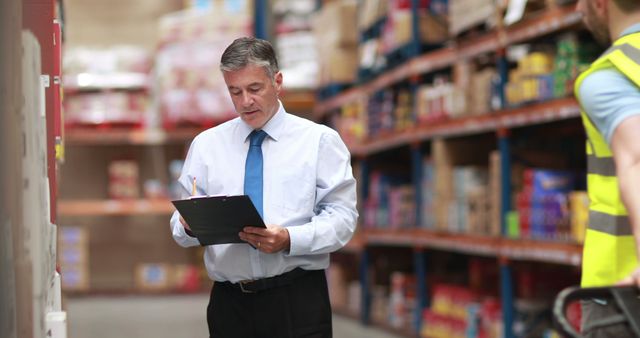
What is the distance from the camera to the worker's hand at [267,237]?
2.98m

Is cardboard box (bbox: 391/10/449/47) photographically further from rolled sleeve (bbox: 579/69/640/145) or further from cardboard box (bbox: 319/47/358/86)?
rolled sleeve (bbox: 579/69/640/145)

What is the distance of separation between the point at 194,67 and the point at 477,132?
4467mm

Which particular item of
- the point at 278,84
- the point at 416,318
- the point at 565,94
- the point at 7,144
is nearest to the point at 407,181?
the point at 416,318

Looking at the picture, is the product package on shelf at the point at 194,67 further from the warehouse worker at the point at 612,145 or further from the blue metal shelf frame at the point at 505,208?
the warehouse worker at the point at 612,145

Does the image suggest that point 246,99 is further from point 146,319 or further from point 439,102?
point 146,319

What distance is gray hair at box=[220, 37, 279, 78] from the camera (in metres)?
3.04

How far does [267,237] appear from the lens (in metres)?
2.99

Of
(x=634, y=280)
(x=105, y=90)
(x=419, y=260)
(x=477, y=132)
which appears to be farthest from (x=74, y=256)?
(x=634, y=280)

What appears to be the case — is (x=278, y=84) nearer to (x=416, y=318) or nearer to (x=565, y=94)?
(x=565, y=94)

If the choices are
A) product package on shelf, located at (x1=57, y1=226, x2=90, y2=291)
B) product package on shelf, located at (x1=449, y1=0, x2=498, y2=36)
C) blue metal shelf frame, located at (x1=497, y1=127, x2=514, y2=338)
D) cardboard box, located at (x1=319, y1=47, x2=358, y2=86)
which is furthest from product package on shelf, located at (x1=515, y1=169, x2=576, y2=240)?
product package on shelf, located at (x1=57, y1=226, x2=90, y2=291)

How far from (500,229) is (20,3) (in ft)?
14.7

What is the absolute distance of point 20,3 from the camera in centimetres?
212

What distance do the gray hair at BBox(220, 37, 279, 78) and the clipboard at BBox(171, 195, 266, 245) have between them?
1.29 feet

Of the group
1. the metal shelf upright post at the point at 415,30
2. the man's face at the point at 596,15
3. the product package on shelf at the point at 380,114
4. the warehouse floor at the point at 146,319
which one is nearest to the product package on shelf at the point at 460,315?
the warehouse floor at the point at 146,319
